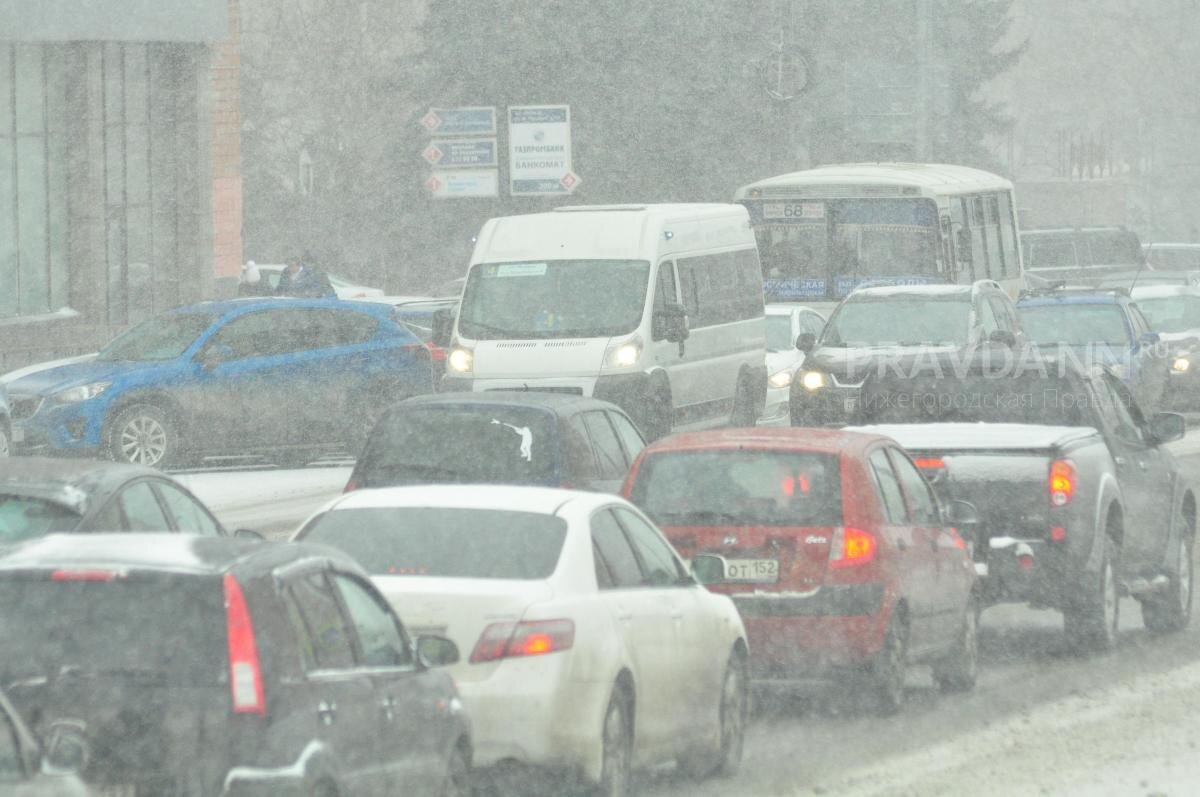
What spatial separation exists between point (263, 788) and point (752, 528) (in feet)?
17.3

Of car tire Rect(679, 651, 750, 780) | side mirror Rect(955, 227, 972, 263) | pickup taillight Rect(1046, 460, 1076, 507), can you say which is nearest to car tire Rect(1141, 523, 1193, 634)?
pickup taillight Rect(1046, 460, 1076, 507)

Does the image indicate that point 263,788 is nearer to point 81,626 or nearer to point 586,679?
point 81,626

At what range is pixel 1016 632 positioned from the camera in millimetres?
14641

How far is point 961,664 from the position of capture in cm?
1204

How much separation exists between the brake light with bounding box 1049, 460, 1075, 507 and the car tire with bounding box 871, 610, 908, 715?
2080 millimetres

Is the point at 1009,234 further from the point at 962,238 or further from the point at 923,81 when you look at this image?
the point at 923,81

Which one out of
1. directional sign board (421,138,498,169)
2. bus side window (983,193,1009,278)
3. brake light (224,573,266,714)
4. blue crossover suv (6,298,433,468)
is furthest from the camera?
directional sign board (421,138,498,169)

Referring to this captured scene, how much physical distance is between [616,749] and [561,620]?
600mm

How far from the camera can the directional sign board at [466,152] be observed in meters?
47.9

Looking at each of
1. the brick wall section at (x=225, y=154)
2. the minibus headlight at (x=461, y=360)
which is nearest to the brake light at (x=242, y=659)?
the minibus headlight at (x=461, y=360)

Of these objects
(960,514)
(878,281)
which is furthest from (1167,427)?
(878,281)

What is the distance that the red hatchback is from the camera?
10.9m

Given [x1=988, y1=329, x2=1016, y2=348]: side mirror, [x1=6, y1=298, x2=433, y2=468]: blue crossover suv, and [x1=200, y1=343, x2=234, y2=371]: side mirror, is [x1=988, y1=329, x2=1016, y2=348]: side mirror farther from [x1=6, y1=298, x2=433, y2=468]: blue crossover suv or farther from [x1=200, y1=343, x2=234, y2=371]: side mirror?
[x1=200, y1=343, x2=234, y2=371]: side mirror

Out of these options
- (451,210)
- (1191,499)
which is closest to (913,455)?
(1191,499)
